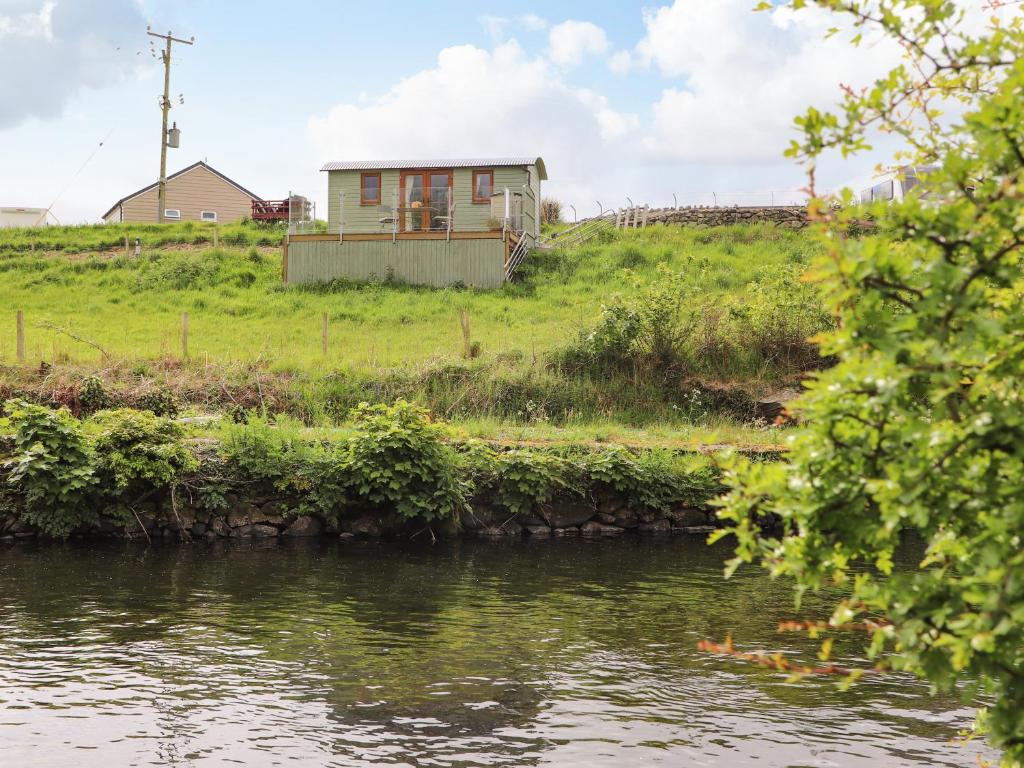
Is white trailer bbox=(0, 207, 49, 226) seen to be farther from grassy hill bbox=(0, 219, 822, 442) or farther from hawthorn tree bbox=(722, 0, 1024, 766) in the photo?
hawthorn tree bbox=(722, 0, 1024, 766)

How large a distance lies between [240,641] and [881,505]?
8.08m

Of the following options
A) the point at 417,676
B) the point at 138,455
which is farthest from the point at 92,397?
the point at 417,676

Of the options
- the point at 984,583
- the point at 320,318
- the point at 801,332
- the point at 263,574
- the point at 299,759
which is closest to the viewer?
the point at 984,583

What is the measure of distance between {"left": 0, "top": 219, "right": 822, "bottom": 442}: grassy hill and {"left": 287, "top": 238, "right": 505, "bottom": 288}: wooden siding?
0.92 meters

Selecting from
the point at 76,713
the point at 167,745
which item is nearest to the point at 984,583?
the point at 167,745

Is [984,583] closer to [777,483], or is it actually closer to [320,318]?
[777,483]

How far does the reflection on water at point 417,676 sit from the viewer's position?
720 centimetres

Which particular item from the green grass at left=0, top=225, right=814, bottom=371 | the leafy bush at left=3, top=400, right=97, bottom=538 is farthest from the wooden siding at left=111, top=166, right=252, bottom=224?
the leafy bush at left=3, top=400, right=97, bottom=538

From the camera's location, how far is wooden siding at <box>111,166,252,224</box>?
5816 centimetres

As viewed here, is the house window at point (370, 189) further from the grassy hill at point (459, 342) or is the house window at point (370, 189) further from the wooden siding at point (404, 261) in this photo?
the grassy hill at point (459, 342)

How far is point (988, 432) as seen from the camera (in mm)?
3279

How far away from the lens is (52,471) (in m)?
15.4

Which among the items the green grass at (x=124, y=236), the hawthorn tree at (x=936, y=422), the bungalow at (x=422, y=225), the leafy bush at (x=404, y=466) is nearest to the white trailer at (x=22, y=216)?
the green grass at (x=124, y=236)

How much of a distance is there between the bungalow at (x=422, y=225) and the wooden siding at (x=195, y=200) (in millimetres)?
22644
